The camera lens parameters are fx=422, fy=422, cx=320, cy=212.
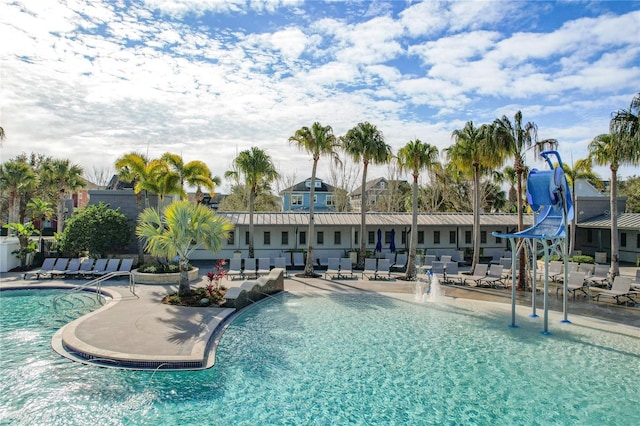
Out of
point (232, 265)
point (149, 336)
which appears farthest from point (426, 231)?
point (149, 336)

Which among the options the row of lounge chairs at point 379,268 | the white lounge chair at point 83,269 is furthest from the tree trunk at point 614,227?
the white lounge chair at point 83,269

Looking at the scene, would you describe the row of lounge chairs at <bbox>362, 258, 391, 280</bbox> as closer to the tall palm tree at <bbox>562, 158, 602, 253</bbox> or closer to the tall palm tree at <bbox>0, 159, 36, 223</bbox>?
the tall palm tree at <bbox>562, 158, 602, 253</bbox>

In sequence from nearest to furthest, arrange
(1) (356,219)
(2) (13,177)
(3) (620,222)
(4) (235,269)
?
(4) (235,269) < (3) (620,222) < (1) (356,219) < (2) (13,177)

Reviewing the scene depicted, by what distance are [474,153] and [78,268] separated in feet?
69.1

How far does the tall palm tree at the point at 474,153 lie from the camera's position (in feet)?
65.1

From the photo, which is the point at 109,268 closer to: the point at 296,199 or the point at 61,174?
the point at 61,174

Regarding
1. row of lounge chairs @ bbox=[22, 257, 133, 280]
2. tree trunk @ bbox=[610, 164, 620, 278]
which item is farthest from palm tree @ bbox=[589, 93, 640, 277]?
row of lounge chairs @ bbox=[22, 257, 133, 280]

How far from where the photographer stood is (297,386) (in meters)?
9.21

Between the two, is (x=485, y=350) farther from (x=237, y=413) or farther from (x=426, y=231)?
(x=426, y=231)

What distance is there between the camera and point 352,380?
9562 mm

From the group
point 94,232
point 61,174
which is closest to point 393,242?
point 94,232

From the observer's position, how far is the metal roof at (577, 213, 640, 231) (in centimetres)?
2795

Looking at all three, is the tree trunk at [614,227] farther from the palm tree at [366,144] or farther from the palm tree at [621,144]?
the palm tree at [366,144]

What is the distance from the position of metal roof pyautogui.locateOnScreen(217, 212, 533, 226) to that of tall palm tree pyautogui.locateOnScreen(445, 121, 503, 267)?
7.44 metres
